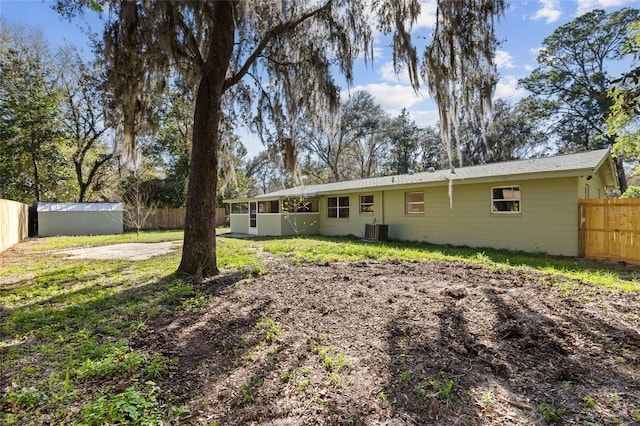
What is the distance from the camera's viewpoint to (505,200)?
366 inches

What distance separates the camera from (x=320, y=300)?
14.1 feet

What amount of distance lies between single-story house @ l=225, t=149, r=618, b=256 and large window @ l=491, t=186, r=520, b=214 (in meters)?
0.03

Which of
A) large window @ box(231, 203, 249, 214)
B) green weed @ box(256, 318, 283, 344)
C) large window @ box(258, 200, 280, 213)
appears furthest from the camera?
large window @ box(231, 203, 249, 214)

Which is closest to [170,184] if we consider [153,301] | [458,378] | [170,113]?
[170,113]

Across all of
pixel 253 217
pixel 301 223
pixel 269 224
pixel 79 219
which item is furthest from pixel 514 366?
pixel 79 219

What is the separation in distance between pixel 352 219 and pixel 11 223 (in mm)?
12746

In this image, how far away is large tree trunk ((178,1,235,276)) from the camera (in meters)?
5.44

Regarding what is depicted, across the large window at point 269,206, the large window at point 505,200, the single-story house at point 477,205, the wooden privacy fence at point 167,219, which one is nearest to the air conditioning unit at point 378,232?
the single-story house at point 477,205

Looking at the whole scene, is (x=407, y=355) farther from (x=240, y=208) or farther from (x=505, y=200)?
(x=240, y=208)

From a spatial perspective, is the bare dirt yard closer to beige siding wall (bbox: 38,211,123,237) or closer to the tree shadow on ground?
the tree shadow on ground

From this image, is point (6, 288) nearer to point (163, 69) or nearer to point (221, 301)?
point (221, 301)

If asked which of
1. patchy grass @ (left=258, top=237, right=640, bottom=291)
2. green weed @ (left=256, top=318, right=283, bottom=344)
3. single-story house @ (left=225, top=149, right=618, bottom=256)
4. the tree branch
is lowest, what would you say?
green weed @ (left=256, top=318, right=283, bottom=344)

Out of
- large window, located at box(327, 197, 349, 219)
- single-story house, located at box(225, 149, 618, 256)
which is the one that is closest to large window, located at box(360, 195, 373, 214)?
single-story house, located at box(225, 149, 618, 256)

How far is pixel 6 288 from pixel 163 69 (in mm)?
4656
